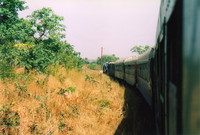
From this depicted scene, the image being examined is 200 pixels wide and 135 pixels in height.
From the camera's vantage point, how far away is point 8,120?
4836 mm

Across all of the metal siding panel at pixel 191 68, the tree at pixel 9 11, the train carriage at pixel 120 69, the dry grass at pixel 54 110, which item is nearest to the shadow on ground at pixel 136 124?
the dry grass at pixel 54 110

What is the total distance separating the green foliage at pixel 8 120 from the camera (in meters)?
4.75

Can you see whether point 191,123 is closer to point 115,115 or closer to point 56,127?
point 56,127

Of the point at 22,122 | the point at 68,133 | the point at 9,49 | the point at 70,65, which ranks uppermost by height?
the point at 9,49

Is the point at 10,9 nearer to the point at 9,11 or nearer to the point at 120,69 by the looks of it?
the point at 9,11

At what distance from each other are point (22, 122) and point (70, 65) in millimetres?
8783

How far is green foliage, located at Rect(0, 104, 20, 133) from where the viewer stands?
187 inches

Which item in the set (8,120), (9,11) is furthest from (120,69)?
(8,120)

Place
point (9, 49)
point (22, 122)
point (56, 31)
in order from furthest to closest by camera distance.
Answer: point (56, 31) → point (9, 49) → point (22, 122)

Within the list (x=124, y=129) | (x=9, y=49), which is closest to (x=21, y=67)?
(x=9, y=49)

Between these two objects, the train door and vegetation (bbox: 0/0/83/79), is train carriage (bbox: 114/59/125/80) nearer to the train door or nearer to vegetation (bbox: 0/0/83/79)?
vegetation (bbox: 0/0/83/79)

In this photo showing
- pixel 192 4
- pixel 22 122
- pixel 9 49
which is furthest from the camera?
pixel 9 49

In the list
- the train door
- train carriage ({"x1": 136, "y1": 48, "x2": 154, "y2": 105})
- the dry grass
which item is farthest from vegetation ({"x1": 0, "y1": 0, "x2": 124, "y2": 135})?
the train door

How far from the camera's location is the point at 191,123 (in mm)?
854
